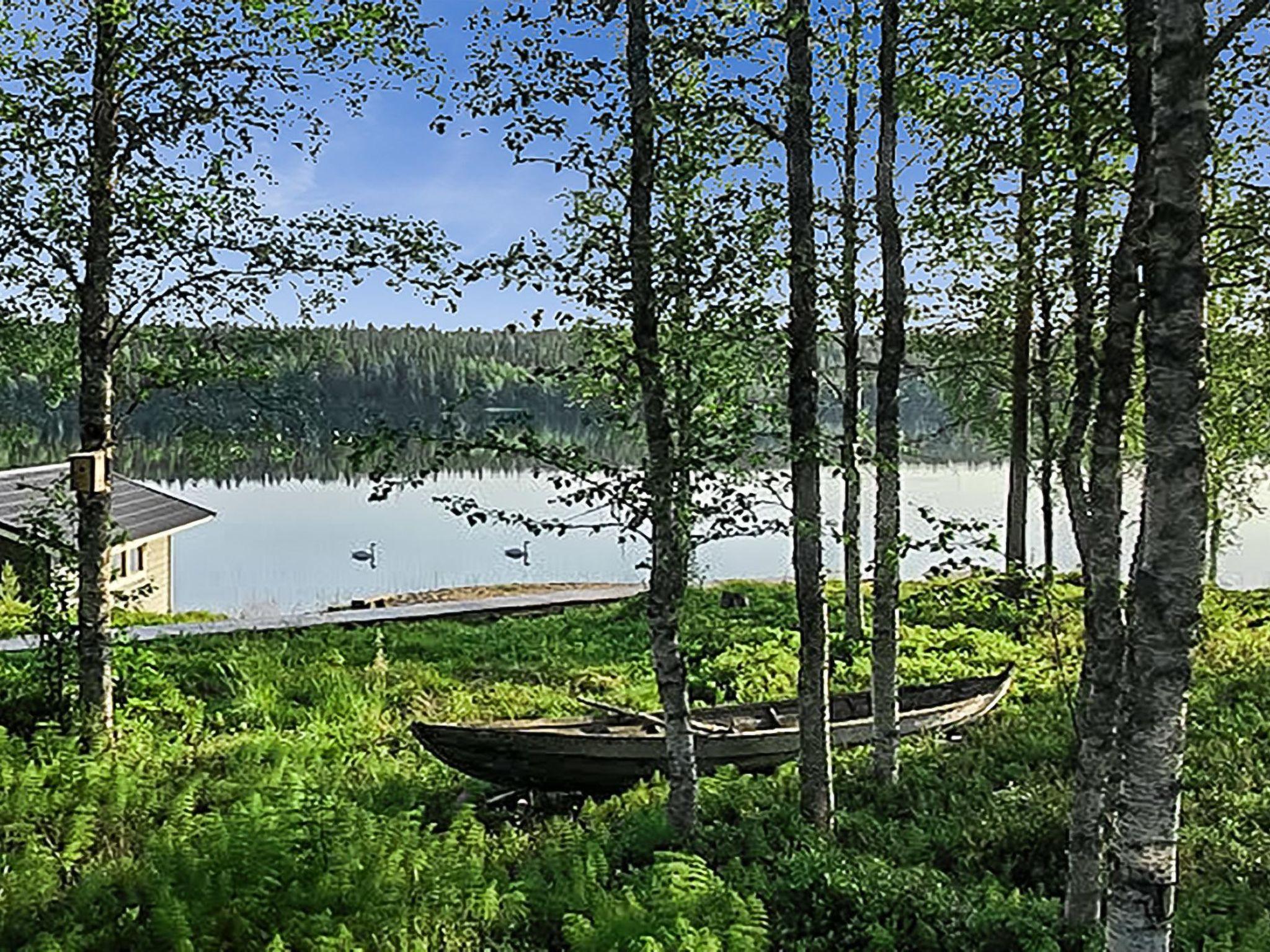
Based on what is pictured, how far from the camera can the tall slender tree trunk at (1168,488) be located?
3531 mm

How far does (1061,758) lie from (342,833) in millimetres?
6573

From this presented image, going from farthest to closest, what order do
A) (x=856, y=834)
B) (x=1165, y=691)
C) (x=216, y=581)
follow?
(x=216, y=581)
(x=856, y=834)
(x=1165, y=691)

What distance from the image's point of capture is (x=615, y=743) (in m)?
9.29

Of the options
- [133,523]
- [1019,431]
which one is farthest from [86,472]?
[133,523]

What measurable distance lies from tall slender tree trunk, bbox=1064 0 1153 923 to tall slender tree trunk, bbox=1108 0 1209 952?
5.89 feet

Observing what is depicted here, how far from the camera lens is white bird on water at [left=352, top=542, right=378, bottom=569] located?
4066 cm

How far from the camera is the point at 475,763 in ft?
30.2

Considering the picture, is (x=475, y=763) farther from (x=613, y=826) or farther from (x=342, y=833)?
(x=342, y=833)

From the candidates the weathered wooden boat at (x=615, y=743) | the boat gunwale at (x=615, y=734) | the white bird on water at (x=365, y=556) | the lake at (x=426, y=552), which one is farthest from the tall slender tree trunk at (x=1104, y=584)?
the white bird on water at (x=365, y=556)

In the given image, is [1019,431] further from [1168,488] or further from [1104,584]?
[1168,488]

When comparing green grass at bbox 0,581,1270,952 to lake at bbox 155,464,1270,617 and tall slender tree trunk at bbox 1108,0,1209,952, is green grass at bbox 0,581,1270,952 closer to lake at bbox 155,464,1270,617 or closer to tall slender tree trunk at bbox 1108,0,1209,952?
tall slender tree trunk at bbox 1108,0,1209,952

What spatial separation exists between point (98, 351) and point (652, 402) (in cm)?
467

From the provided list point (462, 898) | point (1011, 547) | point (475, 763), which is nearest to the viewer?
point (462, 898)

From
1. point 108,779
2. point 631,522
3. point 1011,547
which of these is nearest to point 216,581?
point 1011,547
